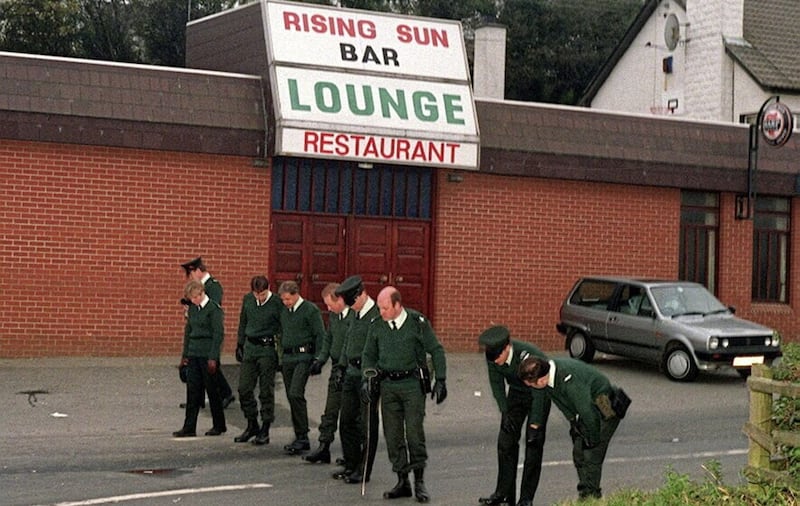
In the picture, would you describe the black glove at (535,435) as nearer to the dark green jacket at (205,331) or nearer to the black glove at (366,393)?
the black glove at (366,393)

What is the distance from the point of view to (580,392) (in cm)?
968

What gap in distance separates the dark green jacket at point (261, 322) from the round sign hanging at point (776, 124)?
46.1 feet

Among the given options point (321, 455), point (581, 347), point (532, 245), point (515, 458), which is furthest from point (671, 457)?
point (532, 245)

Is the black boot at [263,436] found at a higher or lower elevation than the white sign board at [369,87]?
lower

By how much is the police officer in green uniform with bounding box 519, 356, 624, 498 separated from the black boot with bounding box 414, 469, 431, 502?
174 cm

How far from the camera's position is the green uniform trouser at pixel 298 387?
1347 cm

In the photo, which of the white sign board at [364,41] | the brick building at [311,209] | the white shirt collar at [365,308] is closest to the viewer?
the white shirt collar at [365,308]

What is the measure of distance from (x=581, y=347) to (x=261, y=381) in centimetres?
920

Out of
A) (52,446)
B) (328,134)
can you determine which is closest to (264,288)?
(52,446)

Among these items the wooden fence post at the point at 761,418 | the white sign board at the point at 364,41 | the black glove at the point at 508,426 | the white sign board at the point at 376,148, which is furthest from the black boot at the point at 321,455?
the white sign board at the point at 364,41

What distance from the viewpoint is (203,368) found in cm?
1431

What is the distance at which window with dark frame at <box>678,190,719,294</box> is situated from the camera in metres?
26.0

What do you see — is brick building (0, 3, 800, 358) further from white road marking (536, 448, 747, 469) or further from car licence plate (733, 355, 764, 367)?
white road marking (536, 448, 747, 469)

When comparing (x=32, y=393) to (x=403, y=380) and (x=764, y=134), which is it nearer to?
(x=403, y=380)
